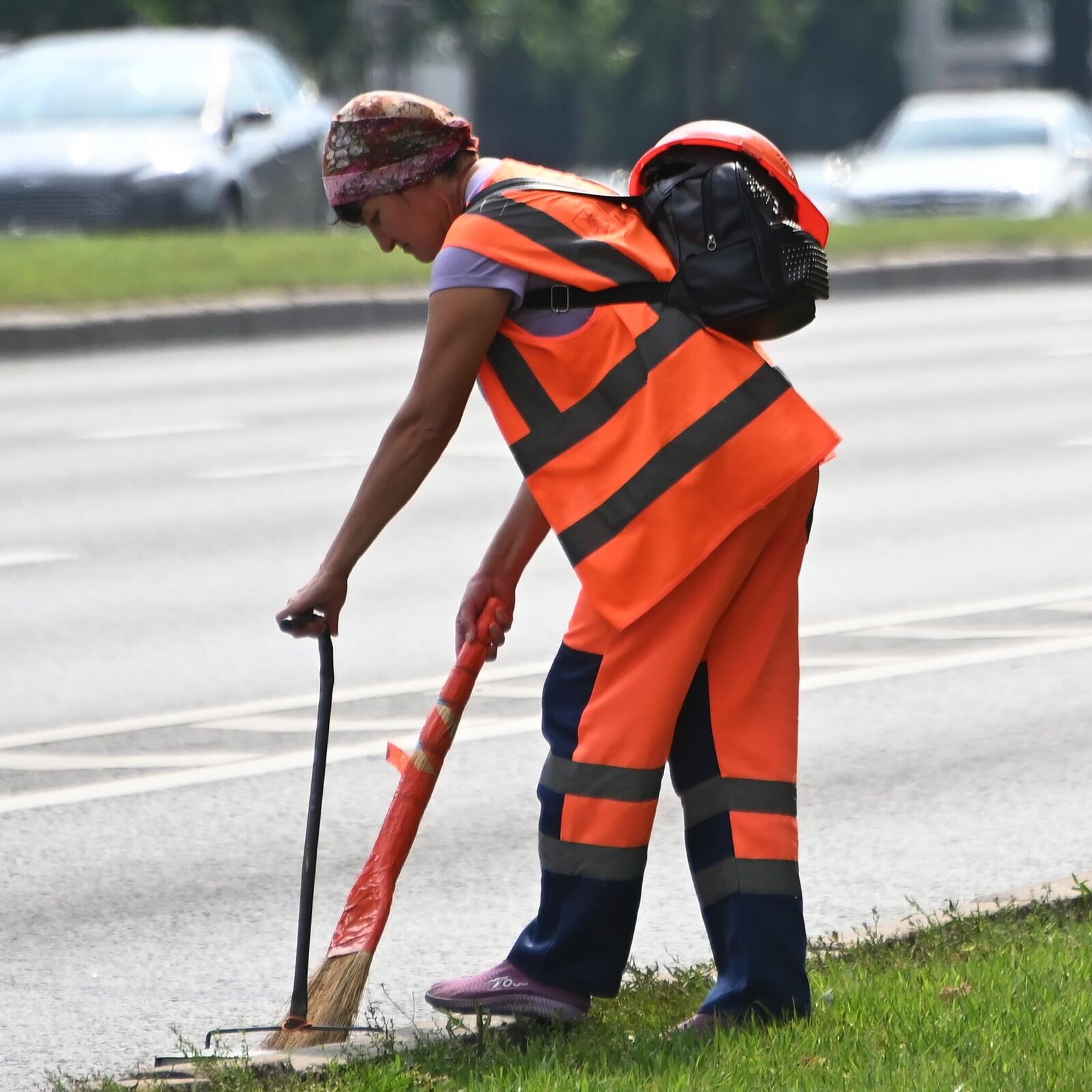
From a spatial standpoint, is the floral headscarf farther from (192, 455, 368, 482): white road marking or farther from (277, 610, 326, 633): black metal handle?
(192, 455, 368, 482): white road marking

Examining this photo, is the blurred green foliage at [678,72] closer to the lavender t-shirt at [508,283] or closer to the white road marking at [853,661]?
the white road marking at [853,661]

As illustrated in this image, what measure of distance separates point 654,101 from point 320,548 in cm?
4601

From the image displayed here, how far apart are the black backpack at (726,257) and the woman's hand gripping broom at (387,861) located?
645 mm

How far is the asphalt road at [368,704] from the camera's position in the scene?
17.2 feet

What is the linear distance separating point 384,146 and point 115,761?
2832 mm

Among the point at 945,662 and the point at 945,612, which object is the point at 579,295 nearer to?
the point at 945,662

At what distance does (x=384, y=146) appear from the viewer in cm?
414

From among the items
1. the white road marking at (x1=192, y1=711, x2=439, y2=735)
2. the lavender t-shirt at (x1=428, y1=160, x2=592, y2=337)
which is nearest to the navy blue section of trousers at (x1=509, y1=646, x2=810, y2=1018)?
the lavender t-shirt at (x1=428, y1=160, x2=592, y2=337)

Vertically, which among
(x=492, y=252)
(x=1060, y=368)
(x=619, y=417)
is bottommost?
(x=1060, y=368)

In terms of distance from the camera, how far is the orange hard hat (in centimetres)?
409

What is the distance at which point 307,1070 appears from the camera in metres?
4.07

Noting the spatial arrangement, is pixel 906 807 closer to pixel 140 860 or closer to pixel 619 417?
pixel 140 860

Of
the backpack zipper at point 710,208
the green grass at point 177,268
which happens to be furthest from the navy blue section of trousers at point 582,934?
the green grass at point 177,268

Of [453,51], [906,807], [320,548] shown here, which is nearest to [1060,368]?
[320,548]
